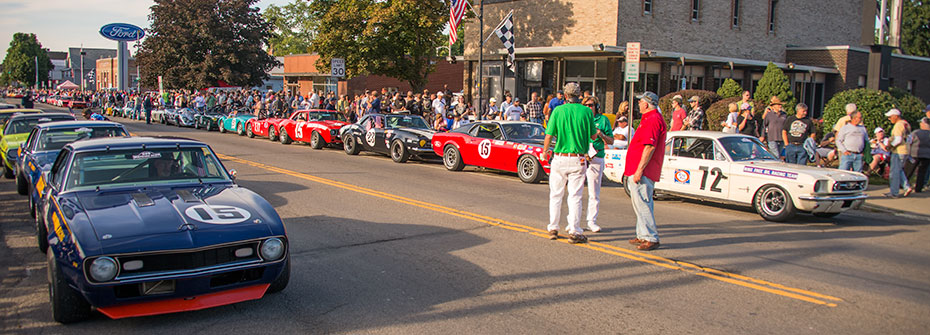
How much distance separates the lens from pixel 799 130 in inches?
494

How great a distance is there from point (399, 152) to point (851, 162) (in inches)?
403

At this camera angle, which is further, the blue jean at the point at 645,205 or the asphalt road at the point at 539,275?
the blue jean at the point at 645,205

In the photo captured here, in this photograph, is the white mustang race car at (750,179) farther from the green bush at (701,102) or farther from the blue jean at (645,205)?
the green bush at (701,102)

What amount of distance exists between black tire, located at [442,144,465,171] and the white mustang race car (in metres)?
4.54

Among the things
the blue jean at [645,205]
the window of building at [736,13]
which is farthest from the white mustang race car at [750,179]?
the window of building at [736,13]

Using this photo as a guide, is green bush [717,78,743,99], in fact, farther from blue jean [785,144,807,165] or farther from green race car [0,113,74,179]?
green race car [0,113,74,179]

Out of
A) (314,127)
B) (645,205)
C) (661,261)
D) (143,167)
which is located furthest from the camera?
(314,127)

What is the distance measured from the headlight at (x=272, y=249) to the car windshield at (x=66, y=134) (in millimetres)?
6304

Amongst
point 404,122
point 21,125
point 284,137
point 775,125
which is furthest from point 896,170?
point 284,137

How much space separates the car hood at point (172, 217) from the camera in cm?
460

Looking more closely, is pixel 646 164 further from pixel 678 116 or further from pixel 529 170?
pixel 678 116

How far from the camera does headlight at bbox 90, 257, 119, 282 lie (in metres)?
4.38

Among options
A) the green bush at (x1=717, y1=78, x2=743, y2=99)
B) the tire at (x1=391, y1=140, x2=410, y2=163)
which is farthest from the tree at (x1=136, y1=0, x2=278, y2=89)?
the green bush at (x1=717, y1=78, x2=743, y2=99)

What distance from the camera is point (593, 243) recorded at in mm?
7707
